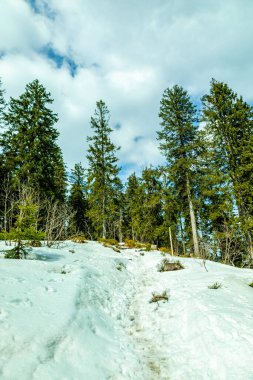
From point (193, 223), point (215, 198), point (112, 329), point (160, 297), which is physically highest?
point (215, 198)

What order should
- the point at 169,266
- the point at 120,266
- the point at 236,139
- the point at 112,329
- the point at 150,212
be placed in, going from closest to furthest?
the point at 112,329 < the point at 120,266 < the point at 169,266 < the point at 236,139 < the point at 150,212

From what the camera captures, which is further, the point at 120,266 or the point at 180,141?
the point at 180,141

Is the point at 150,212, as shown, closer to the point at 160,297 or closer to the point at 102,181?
the point at 102,181

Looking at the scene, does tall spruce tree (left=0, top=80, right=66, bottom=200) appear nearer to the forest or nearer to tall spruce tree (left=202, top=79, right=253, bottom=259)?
the forest

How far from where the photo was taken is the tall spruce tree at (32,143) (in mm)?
17812

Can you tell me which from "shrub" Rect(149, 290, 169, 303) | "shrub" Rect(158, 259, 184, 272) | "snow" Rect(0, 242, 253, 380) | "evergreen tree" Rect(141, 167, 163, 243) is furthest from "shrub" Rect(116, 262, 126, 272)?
"evergreen tree" Rect(141, 167, 163, 243)

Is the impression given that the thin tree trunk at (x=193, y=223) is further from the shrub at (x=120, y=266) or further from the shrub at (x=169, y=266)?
the shrub at (x=120, y=266)

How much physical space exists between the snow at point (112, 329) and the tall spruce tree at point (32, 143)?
1201cm

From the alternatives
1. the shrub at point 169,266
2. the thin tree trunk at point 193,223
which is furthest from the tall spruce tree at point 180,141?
the shrub at point 169,266

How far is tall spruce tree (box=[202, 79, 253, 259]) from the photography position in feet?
50.2

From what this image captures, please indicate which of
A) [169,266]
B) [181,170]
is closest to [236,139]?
[181,170]

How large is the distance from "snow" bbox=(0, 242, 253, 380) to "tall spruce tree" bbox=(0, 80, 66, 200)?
12013mm

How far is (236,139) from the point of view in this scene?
56.3 ft

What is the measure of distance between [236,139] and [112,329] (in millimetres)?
16424
